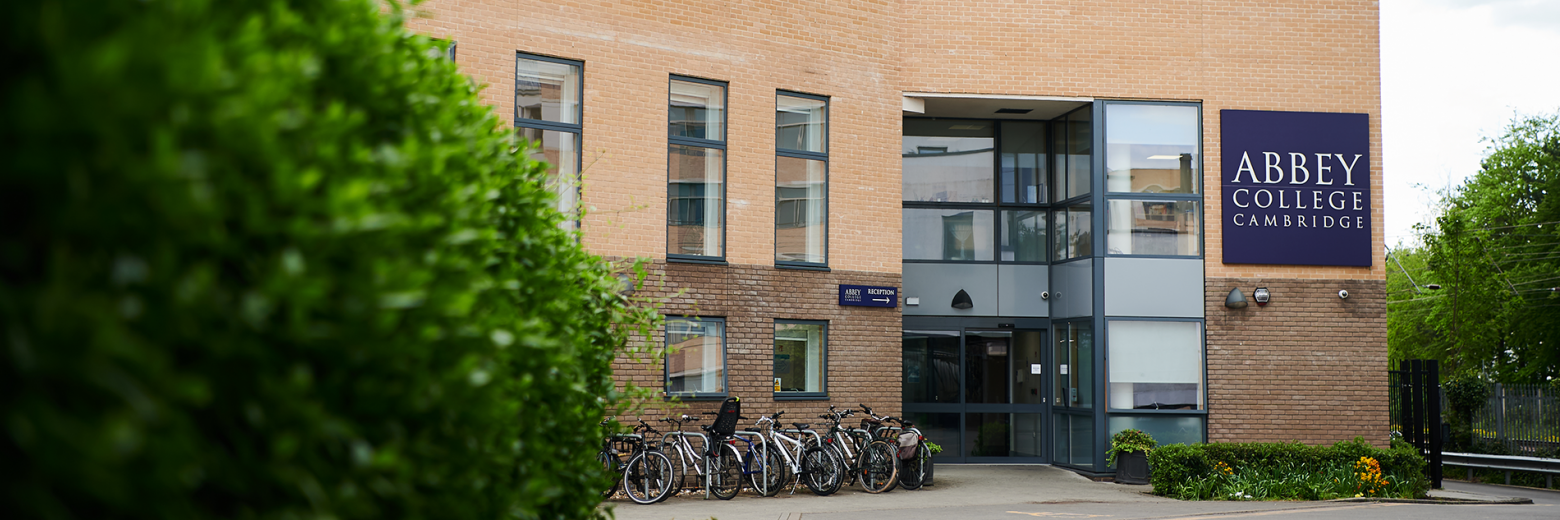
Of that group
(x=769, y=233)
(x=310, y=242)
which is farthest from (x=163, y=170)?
(x=769, y=233)

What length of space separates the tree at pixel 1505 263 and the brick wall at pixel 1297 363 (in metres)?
10.1

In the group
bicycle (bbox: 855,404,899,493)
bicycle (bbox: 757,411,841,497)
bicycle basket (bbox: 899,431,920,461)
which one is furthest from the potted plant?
bicycle (bbox: 757,411,841,497)

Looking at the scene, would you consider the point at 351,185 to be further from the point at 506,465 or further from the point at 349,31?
the point at 506,465

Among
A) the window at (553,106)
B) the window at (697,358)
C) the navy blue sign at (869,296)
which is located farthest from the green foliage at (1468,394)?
the window at (553,106)

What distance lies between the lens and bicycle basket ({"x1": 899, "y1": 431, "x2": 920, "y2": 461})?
14578mm

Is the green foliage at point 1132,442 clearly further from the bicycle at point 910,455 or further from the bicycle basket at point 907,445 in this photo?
the bicycle basket at point 907,445

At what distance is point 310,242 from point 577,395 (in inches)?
97.2

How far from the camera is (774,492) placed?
13.7m

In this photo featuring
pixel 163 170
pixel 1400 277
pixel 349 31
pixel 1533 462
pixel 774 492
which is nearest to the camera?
pixel 163 170

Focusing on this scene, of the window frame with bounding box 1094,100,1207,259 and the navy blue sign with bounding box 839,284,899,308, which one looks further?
the window frame with bounding box 1094,100,1207,259

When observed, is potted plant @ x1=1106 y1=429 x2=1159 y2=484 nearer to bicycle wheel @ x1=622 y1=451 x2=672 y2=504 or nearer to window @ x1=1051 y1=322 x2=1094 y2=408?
window @ x1=1051 y1=322 x2=1094 y2=408

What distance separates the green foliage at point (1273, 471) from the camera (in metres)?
14.1

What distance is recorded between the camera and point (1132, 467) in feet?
51.4

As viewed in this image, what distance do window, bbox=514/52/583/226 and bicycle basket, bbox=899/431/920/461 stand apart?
526 cm
